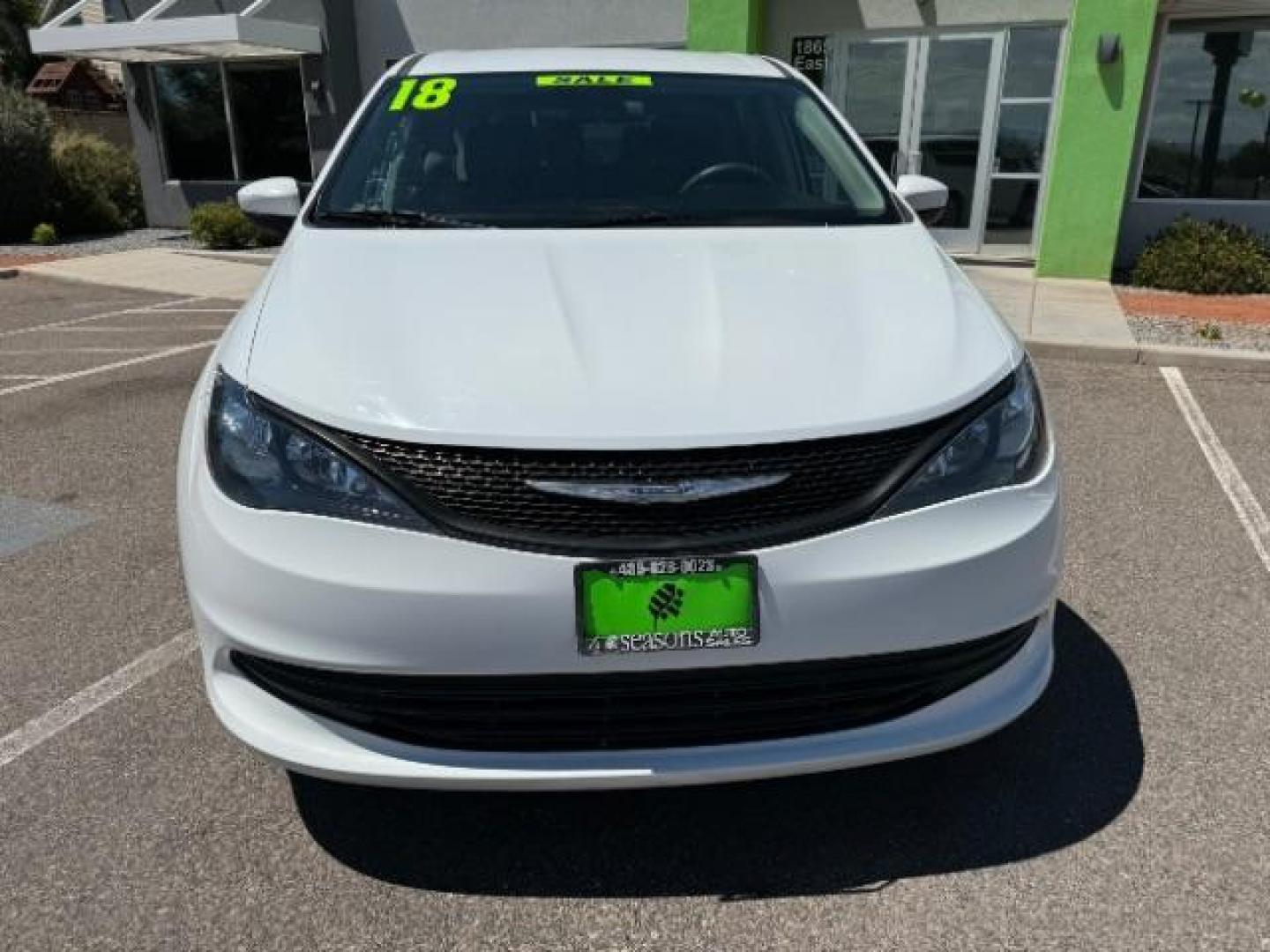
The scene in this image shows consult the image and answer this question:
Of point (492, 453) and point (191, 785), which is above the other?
point (492, 453)

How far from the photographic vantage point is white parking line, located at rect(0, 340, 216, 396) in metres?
6.52

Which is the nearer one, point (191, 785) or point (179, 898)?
point (179, 898)

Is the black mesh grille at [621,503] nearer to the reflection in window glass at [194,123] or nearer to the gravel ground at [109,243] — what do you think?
the gravel ground at [109,243]

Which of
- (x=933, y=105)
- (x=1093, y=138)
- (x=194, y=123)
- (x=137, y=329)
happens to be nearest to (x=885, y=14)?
(x=933, y=105)

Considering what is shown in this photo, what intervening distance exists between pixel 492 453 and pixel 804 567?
0.61 metres

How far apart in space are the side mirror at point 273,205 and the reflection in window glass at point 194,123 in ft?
46.0

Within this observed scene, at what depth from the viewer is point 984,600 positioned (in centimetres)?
200

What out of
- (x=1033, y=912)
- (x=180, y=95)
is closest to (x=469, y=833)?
(x=1033, y=912)

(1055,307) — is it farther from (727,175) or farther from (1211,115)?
(727,175)

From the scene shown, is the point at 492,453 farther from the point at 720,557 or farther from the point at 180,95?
the point at 180,95

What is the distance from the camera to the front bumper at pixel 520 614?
186 cm

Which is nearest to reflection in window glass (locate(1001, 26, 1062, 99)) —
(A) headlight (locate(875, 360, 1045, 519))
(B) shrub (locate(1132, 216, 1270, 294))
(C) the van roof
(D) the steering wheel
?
(B) shrub (locate(1132, 216, 1270, 294))

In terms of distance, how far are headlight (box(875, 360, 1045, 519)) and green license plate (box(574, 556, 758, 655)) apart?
0.32m

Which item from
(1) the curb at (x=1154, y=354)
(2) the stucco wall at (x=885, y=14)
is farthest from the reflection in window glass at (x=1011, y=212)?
(1) the curb at (x=1154, y=354)
